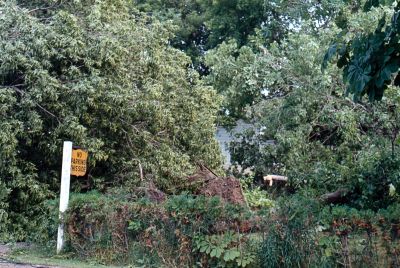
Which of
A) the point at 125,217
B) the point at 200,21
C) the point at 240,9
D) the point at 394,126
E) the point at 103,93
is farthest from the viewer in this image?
the point at 200,21

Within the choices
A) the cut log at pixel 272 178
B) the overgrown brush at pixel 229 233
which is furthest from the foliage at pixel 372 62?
the cut log at pixel 272 178

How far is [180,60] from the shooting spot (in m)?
19.8

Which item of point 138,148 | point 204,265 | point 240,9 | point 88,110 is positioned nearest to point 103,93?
→ point 88,110

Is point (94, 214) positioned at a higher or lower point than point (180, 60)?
lower

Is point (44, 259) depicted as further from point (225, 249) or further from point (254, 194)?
point (254, 194)

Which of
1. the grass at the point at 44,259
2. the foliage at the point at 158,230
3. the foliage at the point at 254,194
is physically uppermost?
the foliage at the point at 158,230

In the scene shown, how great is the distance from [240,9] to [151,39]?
1596 cm

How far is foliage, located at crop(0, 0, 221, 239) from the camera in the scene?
14156 mm

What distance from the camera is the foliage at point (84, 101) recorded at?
46.4 ft

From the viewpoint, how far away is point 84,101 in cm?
1439

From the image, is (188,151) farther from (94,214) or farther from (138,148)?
(94,214)

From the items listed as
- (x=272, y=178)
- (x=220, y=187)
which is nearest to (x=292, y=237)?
(x=220, y=187)

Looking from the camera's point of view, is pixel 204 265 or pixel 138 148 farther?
pixel 138 148

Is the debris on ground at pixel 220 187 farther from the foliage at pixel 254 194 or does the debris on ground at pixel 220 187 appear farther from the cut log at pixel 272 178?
the cut log at pixel 272 178
